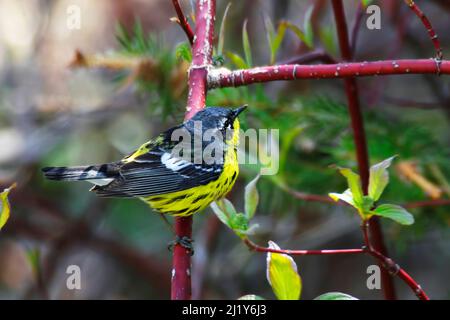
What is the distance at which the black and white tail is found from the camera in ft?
5.68

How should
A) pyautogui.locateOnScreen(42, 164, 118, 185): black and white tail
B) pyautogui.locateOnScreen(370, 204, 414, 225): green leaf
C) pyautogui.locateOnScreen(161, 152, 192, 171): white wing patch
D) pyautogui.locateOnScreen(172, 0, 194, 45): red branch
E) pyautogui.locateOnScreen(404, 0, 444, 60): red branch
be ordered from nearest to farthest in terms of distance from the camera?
Answer: pyautogui.locateOnScreen(370, 204, 414, 225): green leaf, pyautogui.locateOnScreen(404, 0, 444, 60): red branch, pyautogui.locateOnScreen(172, 0, 194, 45): red branch, pyautogui.locateOnScreen(42, 164, 118, 185): black and white tail, pyautogui.locateOnScreen(161, 152, 192, 171): white wing patch

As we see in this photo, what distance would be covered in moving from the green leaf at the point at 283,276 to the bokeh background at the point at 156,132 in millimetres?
1031

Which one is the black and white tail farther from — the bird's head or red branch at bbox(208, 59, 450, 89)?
red branch at bbox(208, 59, 450, 89)

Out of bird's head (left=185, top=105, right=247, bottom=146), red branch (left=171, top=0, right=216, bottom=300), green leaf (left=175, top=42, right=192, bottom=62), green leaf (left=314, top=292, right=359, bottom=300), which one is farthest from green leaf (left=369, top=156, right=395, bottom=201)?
bird's head (left=185, top=105, right=247, bottom=146)

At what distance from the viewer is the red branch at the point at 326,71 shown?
1.17m

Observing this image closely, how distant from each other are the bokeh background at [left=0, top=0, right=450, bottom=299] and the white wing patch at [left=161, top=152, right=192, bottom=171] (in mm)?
269

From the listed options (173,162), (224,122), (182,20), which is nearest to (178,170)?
(173,162)

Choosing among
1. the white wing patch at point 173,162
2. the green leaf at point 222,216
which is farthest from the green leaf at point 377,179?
the white wing patch at point 173,162

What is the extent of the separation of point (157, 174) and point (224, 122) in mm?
256

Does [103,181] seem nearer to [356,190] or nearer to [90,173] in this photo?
[90,173]

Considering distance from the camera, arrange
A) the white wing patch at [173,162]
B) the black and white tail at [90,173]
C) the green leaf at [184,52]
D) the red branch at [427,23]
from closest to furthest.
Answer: the red branch at [427,23], the green leaf at [184,52], the black and white tail at [90,173], the white wing patch at [173,162]

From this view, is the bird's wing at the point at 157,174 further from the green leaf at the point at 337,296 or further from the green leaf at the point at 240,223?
the green leaf at the point at 337,296

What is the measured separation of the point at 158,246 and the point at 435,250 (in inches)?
55.4

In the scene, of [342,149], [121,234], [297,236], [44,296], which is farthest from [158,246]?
[342,149]
